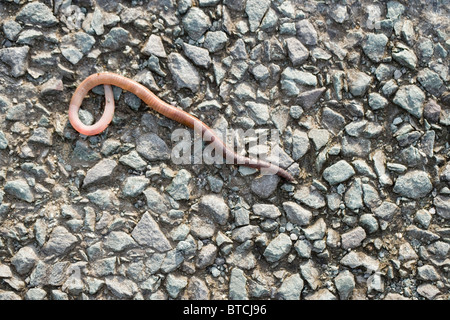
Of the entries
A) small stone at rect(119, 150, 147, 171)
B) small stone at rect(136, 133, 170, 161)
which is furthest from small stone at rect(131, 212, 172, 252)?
small stone at rect(136, 133, 170, 161)

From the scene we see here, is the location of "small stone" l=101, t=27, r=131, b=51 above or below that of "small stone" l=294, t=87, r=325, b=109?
above

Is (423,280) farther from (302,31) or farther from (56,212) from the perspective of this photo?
(56,212)

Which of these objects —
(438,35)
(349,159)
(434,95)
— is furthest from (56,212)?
(438,35)

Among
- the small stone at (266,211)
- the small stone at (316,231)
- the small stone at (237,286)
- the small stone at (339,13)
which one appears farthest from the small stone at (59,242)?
the small stone at (339,13)

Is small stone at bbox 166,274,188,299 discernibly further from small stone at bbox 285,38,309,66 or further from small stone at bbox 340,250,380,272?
small stone at bbox 285,38,309,66

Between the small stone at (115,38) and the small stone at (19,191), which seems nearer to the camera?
the small stone at (19,191)

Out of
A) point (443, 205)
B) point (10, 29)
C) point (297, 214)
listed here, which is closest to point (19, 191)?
point (10, 29)

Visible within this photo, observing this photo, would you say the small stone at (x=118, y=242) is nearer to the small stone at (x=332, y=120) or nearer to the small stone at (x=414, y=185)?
the small stone at (x=332, y=120)
